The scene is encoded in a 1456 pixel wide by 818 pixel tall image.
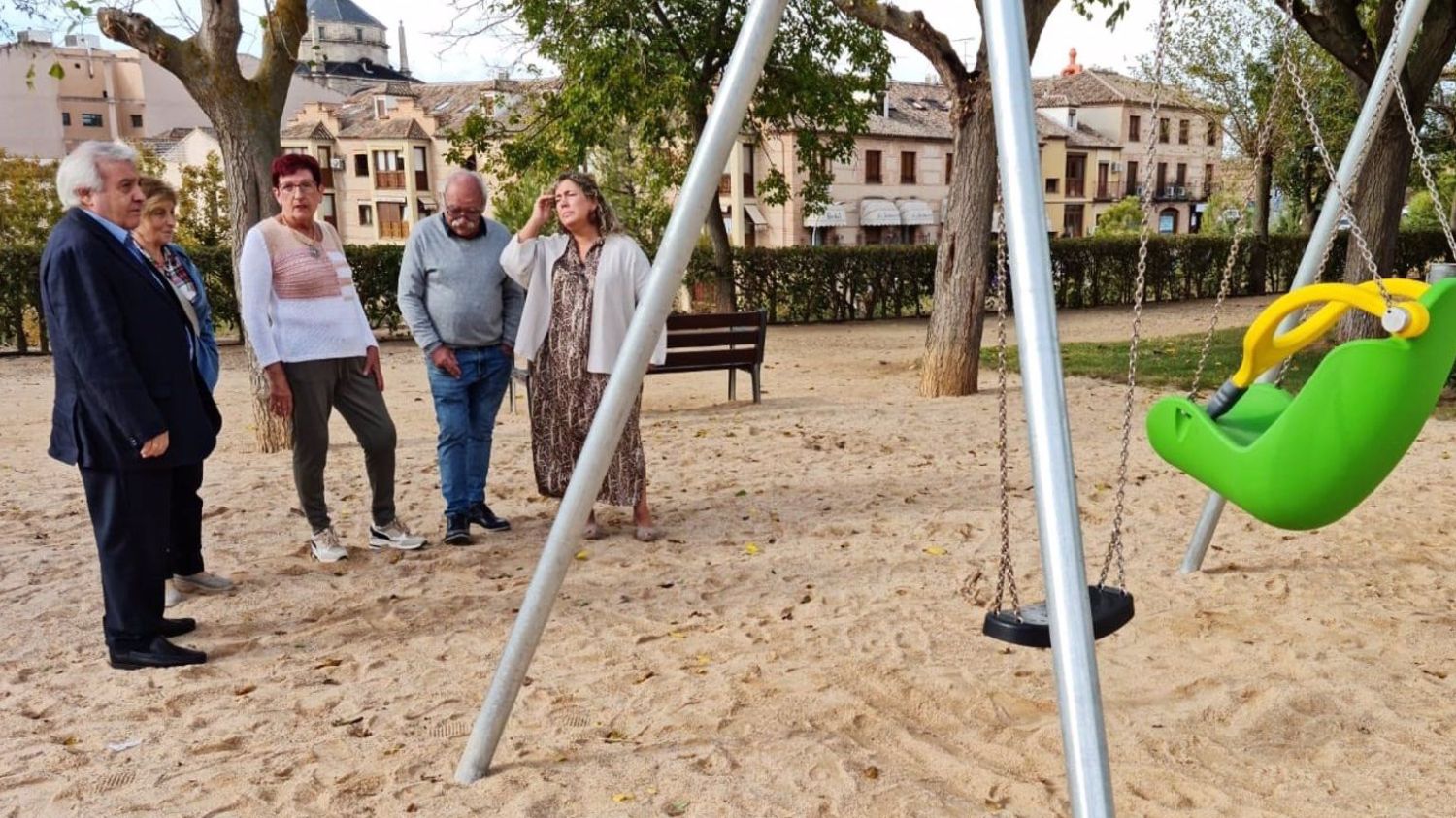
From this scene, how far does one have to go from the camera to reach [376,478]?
16.1ft

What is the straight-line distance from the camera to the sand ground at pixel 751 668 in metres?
2.90

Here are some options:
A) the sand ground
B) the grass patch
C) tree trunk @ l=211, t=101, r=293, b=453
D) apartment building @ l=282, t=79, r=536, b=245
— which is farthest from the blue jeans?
apartment building @ l=282, t=79, r=536, b=245

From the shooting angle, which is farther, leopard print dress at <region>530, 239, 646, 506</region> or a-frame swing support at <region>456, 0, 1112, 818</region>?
leopard print dress at <region>530, 239, 646, 506</region>

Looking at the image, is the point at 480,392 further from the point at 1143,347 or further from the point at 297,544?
the point at 1143,347

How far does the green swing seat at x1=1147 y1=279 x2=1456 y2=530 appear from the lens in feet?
8.75

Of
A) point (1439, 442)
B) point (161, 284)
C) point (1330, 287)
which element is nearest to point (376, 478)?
point (161, 284)

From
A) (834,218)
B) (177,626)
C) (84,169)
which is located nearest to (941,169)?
(834,218)

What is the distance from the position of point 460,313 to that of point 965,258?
17.4ft

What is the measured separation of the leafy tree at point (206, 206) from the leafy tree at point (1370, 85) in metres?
29.3

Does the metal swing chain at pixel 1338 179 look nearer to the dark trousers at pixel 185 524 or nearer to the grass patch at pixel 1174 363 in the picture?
the dark trousers at pixel 185 524

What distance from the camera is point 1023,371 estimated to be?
6.70 feet

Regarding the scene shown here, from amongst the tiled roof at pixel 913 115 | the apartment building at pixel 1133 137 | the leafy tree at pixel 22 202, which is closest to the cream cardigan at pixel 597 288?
the leafy tree at pixel 22 202

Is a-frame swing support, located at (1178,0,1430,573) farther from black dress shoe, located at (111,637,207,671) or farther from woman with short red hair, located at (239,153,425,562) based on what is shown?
black dress shoe, located at (111,637,207,671)

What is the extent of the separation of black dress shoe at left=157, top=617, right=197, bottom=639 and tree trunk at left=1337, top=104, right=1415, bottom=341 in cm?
1024
